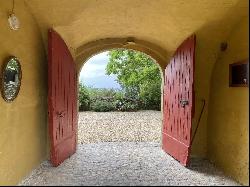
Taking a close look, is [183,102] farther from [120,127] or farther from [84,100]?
[84,100]

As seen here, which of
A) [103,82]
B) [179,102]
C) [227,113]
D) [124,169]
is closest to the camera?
[124,169]

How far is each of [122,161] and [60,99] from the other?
1.37 meters

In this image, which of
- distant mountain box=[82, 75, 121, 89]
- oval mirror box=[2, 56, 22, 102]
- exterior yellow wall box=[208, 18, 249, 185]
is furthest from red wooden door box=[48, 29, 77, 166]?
distant mountain box=[82, 75, 121, 89]

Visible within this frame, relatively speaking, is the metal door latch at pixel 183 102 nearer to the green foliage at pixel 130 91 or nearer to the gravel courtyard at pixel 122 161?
Result: the gravel courtyard at pixel 122 161

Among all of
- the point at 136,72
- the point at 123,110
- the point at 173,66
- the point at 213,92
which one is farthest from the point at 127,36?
the point at 136,72

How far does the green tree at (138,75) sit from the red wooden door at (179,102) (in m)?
8.89

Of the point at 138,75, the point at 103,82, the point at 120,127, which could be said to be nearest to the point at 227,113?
the point at 120,127

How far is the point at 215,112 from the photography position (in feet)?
17.8

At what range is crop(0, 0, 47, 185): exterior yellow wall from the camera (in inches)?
153

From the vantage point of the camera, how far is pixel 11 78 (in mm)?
4020

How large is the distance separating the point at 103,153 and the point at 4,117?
107 inches

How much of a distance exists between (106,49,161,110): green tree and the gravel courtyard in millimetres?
1306

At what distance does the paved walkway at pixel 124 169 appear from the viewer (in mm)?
2336

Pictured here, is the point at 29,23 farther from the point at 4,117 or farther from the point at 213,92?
the point at 213,92
